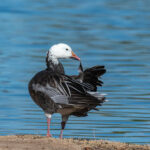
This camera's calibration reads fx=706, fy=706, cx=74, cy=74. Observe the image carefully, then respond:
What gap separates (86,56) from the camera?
23938 millimetres

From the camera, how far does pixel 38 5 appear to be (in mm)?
42875

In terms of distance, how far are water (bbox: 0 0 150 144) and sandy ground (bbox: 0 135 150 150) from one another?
2591mm

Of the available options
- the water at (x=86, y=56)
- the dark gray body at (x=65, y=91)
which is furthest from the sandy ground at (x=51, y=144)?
the water at (x=86, y=56)

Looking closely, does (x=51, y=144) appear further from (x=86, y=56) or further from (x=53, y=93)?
(x=86, y=56)

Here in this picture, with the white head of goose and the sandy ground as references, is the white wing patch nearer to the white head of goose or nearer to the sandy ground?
the white head of goose

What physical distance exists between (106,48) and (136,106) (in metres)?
10.3

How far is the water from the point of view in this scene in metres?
14.1

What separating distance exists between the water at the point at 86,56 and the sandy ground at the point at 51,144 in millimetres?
2591

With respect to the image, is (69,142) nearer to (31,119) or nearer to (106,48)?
(31,119)

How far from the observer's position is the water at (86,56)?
46.3ft

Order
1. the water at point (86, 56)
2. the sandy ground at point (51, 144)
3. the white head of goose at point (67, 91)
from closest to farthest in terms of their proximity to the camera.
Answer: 1. the sandy ground at point (51, 144)
2. the white head of goose at point (67, 91)
3. the water at point (86, 56)

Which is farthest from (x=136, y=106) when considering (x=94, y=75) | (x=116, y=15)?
(x=116, y=15)

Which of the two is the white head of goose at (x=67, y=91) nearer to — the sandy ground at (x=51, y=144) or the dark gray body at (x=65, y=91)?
the dark gray body at (x=65, y=91)

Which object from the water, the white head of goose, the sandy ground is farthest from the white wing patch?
the water
